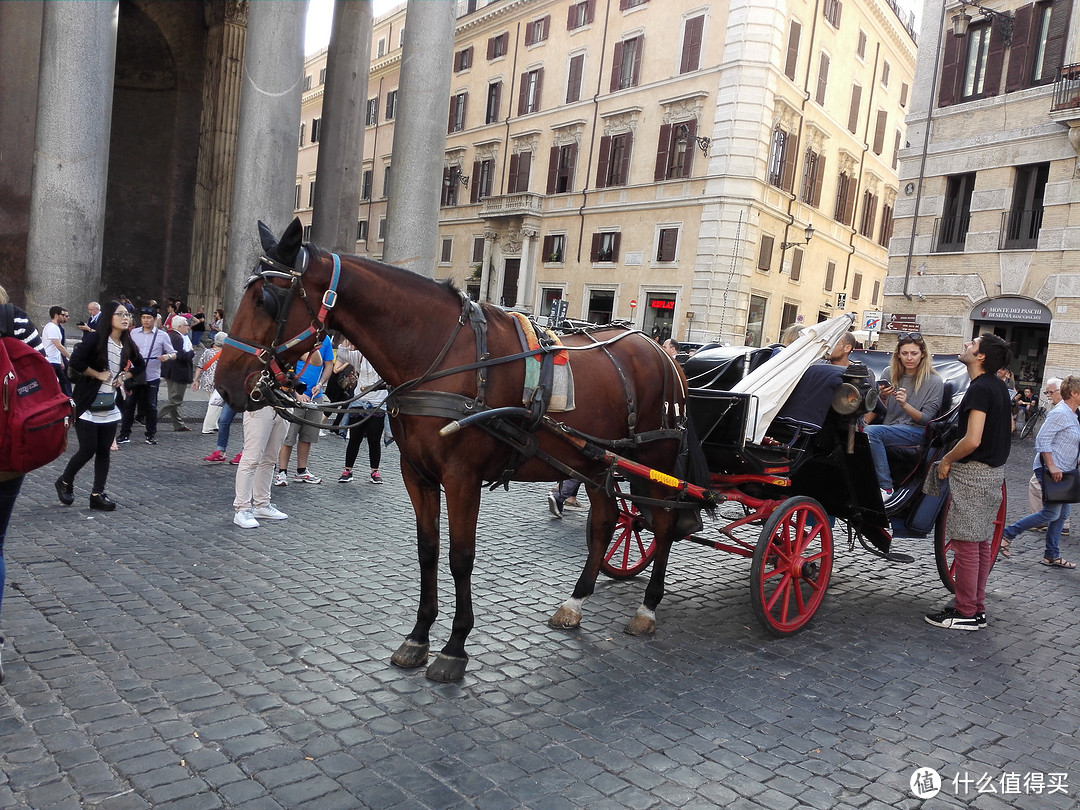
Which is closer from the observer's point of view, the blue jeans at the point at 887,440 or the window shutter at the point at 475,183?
the blue jeans at the point at 887,440

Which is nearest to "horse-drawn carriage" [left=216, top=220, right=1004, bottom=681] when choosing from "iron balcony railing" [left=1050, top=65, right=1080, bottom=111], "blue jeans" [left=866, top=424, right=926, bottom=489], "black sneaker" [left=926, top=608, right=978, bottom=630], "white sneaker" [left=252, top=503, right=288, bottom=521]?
"blue jeans" [left=866, top=424, right=926, bottom=489]

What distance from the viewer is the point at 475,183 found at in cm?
3662

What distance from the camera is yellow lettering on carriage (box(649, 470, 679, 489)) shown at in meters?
4.27

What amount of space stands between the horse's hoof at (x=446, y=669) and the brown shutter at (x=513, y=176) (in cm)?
3233

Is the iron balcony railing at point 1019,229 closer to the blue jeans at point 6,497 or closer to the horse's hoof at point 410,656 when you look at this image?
the horse's hoof at point 410,656

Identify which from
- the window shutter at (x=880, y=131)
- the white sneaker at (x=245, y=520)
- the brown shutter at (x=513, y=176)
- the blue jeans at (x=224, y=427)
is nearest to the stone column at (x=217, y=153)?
the blue jeans at (x=224, y=427)

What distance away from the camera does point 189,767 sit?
277 centimetres

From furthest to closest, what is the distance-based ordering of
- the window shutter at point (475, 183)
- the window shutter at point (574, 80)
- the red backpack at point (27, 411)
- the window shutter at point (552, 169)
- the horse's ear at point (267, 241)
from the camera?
the window shutter at point (475, 183) → the window shutter at point (552, 169) → the window shutter at point (574, 80) → the horse's ear at point (267, 241) → the red backpack at point (27, 411)

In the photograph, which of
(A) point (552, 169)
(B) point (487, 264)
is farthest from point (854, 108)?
(B) point (487, 264)

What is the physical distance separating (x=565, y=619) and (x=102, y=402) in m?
4.18

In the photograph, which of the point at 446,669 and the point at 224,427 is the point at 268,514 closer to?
the point at 224,427

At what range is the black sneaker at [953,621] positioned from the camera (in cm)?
504

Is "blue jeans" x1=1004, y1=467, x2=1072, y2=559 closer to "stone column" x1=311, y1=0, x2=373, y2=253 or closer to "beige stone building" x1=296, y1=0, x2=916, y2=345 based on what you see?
"stone column" x1=311, y1=0, x2=373, y2=253

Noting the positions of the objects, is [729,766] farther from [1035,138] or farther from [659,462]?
[1035,138]
